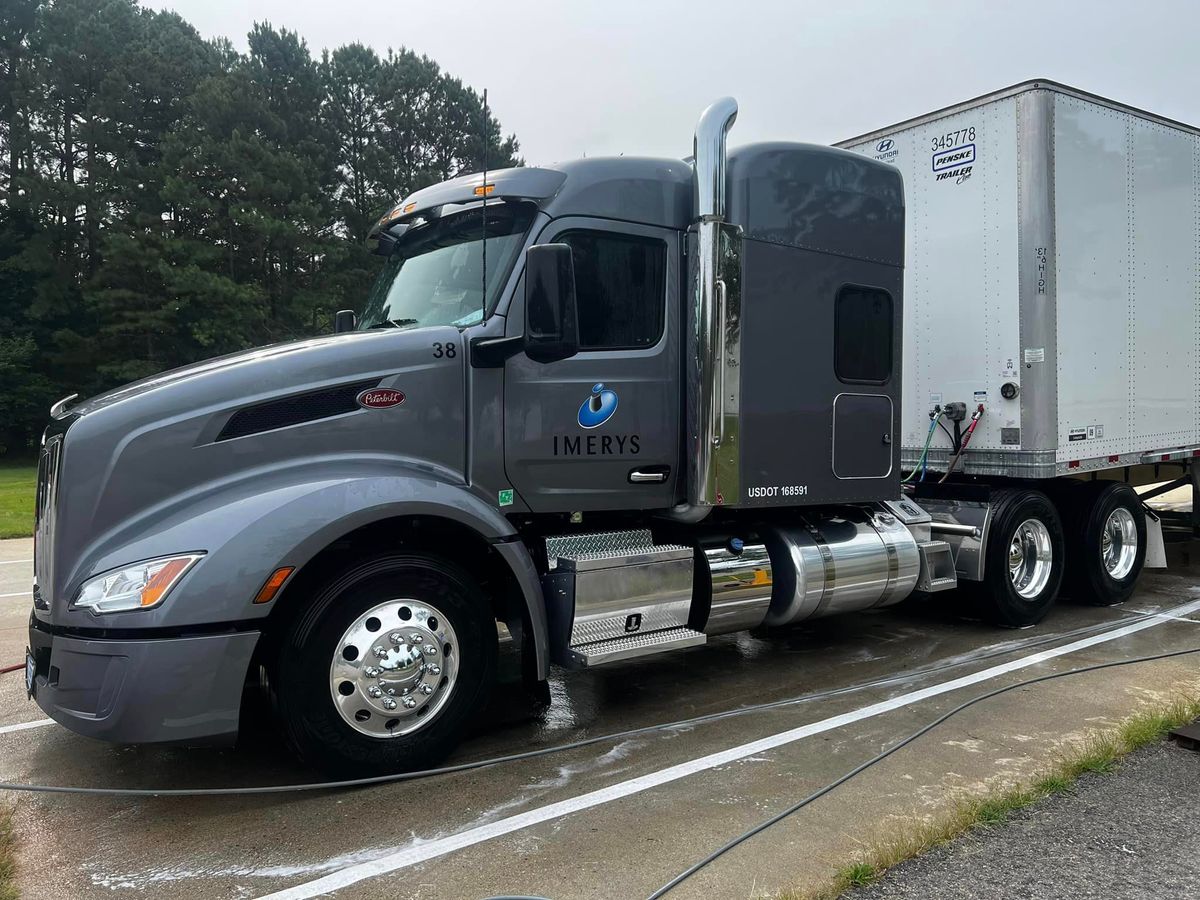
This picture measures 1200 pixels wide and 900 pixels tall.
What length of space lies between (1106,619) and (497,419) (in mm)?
5496

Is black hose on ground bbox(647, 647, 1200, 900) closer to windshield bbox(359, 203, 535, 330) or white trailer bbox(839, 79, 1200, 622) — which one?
white trailer bbox(839, 79, 1200, 622)

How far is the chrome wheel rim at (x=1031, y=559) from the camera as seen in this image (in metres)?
6.94

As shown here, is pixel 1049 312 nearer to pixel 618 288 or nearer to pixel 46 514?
pixel 618 288

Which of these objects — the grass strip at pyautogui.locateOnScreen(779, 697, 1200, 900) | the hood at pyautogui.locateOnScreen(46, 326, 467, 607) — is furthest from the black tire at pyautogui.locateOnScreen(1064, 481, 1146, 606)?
the hood at pyautogui.locateOnScreen(46, 326, 467, 607)

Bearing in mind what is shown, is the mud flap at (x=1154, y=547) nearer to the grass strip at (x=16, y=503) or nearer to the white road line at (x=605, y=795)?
the white road line at (x=605, y=795)

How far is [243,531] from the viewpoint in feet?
11.7

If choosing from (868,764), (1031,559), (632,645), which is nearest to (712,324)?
(632,645)

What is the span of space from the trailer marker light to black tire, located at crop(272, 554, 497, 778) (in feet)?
0.66

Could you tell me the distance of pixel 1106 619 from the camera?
7.09 meters

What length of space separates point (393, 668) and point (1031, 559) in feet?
17.6

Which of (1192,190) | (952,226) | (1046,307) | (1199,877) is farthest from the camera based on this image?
(1192,190)

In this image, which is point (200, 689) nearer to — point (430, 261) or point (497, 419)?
point (497, 419)

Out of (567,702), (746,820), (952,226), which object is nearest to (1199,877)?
(746,820)

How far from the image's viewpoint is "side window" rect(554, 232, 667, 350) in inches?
184
